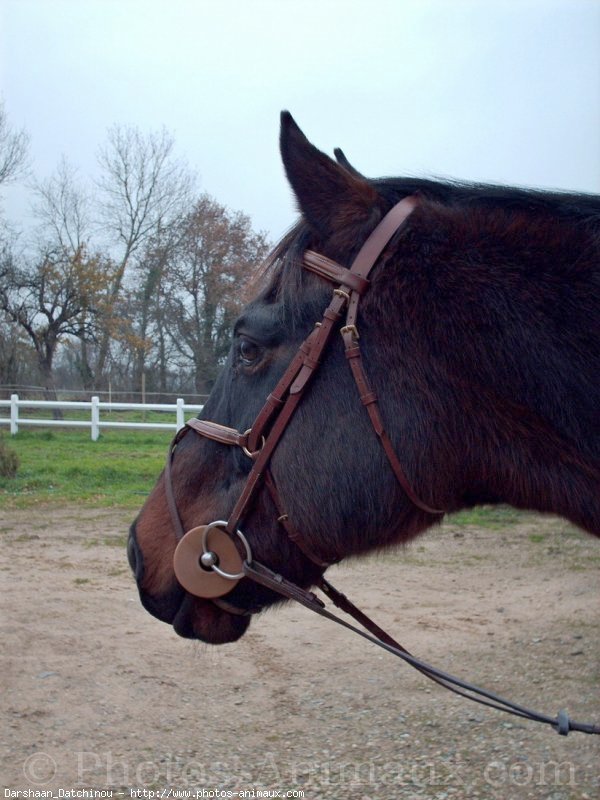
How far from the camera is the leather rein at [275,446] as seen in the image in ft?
5.75

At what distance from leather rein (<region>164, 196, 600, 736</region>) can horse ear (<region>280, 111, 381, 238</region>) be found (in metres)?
0.08

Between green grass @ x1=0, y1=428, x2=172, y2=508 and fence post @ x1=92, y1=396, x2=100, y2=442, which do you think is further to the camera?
fence post @ x1=92, y1=396, x2=100, y2=442

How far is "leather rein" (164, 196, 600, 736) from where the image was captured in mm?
1753

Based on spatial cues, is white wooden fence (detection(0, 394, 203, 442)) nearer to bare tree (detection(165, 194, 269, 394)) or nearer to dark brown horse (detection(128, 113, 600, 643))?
bare tree (detection(165, 194, 269, 394))

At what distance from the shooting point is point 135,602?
5.46 m

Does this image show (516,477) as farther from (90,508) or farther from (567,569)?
(90,508)

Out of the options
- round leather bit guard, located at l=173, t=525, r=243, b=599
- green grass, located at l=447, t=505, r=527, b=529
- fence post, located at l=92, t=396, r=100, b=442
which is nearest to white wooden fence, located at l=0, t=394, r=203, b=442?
fence post, located at l=92, t=396, r=100, b=442

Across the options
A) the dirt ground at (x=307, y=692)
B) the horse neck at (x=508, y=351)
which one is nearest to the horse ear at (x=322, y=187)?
the horse neck at (x=508, y=351)

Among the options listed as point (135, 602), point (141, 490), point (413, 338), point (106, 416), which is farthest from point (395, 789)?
point (106, 416)

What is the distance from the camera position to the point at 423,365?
1.73 m

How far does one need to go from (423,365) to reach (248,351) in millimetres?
496

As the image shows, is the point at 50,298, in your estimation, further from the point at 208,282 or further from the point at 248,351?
the point at 248,351

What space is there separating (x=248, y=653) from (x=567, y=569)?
3.41 meters

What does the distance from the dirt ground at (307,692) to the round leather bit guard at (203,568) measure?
96cm
